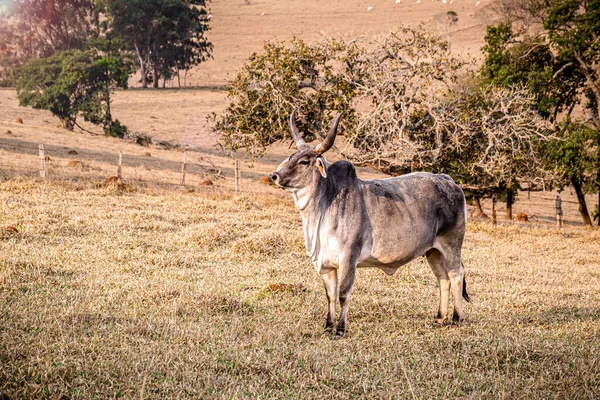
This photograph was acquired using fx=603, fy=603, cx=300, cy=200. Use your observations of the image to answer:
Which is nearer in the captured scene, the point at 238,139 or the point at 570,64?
the point at 238,139

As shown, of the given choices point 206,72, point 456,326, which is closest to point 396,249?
point 456,326

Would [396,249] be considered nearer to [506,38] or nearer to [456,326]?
[456,326]

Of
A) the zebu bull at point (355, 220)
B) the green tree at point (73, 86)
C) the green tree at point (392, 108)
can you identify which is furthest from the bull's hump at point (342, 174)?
the green tree at point (73, 86)

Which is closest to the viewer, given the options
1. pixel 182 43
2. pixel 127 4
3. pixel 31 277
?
pixel 31 277

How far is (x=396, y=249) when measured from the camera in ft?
24.1

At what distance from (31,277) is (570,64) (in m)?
21.4

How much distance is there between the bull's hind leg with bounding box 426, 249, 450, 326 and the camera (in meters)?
7.97

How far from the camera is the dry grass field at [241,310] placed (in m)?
5.34

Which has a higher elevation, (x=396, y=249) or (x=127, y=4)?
(x=127, y=4)

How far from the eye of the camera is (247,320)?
7441 millimetres

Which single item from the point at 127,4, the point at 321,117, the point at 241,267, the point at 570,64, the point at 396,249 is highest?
the point at 127,4

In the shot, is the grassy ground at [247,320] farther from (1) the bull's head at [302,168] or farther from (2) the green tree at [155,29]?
(2) the green tree at [155,29]

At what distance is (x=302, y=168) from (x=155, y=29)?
61.0 meters

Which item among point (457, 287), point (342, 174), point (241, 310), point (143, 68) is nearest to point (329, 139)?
point (342, 174)
